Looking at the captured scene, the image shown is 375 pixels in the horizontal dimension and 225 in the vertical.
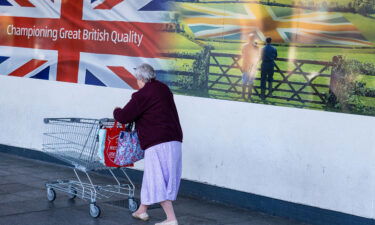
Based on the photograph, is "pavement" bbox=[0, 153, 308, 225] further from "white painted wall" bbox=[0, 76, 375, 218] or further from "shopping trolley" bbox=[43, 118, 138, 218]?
"white painted wall" bbox=[0, 76, 375, 218]

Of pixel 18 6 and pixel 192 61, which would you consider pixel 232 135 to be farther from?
pixel 18 6

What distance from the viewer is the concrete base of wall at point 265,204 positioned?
25.5 feet

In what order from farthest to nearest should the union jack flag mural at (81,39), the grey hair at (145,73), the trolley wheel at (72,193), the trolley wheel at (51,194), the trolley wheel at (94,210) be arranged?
the union jack flag mural at (81,39)
the trolley wheel at (51,194)
the trolley wheel at (72,193)
the trolley wheel at (94,210)
the grey hair at (145,73)

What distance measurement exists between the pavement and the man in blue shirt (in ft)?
4.83

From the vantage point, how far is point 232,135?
8.76 m

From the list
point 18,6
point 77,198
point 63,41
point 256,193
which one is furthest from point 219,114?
point 18,6

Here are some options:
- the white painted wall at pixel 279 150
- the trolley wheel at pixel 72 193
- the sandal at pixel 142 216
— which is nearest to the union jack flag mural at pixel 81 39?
the white painted wall at pixel 279 150

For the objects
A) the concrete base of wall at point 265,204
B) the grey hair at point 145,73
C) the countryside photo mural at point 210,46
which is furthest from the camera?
the countryside photo mural at point 210,46

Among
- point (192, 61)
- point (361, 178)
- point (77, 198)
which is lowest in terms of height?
point (77, 198)

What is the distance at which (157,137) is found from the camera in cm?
722

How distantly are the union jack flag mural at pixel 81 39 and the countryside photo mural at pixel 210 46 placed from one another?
0.01m

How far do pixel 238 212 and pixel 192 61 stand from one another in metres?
2.05

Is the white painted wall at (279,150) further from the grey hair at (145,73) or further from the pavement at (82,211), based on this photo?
the grey hair at (145,73)

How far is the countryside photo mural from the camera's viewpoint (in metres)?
7.89
